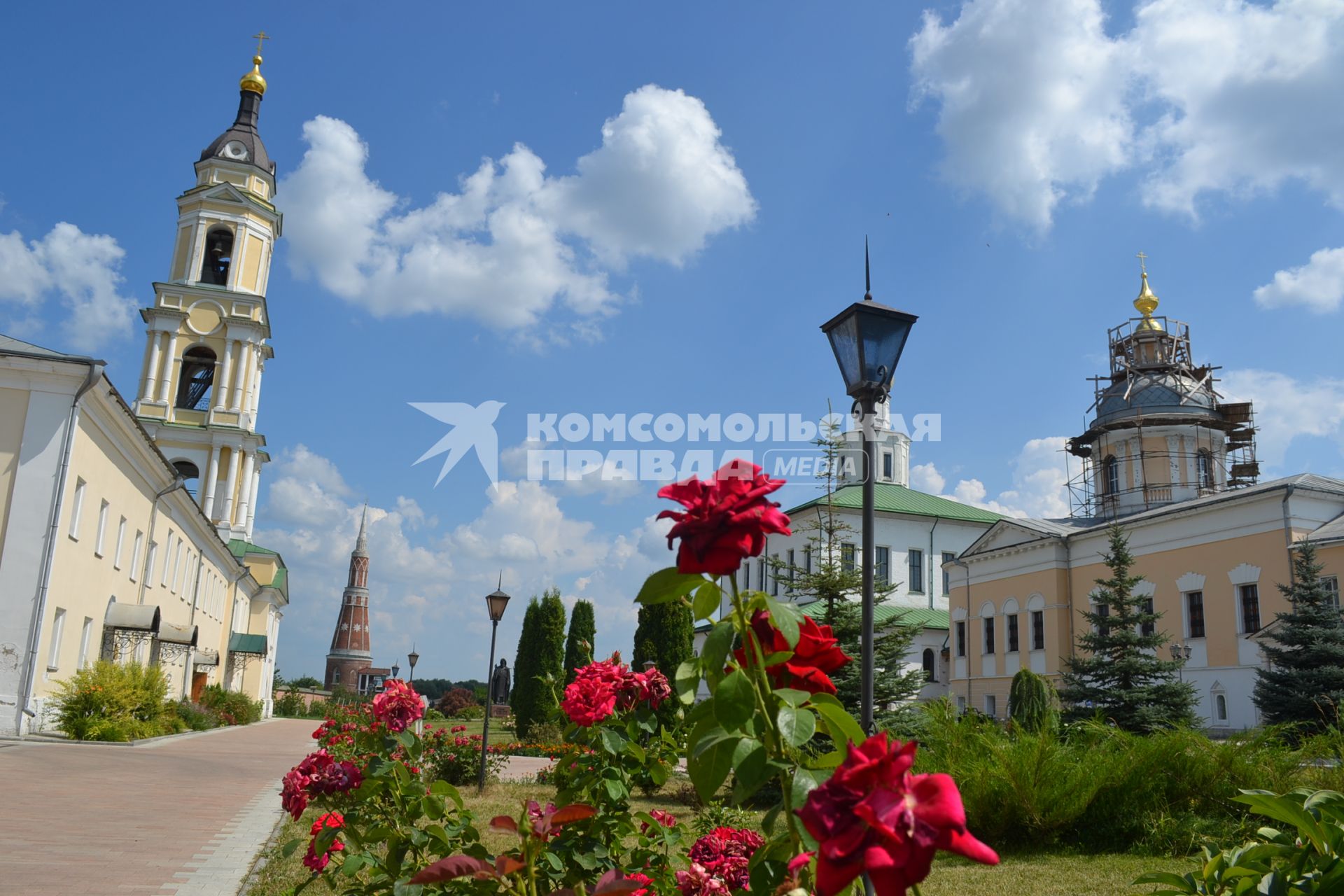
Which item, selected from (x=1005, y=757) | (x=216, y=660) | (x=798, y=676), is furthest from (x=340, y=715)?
(x=216, y=660)

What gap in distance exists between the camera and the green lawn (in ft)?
23.4

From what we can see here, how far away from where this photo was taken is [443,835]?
293 cm

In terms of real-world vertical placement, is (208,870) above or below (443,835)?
below

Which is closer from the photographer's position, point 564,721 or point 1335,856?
point 1335,856

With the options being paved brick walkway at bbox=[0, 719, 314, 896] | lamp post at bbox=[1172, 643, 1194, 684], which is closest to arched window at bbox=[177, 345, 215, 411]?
paved brick walkway at bbox=[0, 719, 314, 896]

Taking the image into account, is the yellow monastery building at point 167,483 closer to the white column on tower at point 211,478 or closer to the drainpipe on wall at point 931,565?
the white column on tower at point 211,478

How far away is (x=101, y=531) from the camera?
1989 centimetres

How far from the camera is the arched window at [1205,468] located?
37969 millimetres

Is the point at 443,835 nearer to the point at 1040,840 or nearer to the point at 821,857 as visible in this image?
the point at 821,857

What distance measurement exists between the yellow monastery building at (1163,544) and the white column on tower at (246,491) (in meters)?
28.4

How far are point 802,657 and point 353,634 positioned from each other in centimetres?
9163

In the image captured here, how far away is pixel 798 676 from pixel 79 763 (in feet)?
48.8

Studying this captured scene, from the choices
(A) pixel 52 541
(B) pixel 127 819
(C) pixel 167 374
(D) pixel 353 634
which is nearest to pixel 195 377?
(C) pixel 167 374

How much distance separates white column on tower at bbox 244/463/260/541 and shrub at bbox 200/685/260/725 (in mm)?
7414
